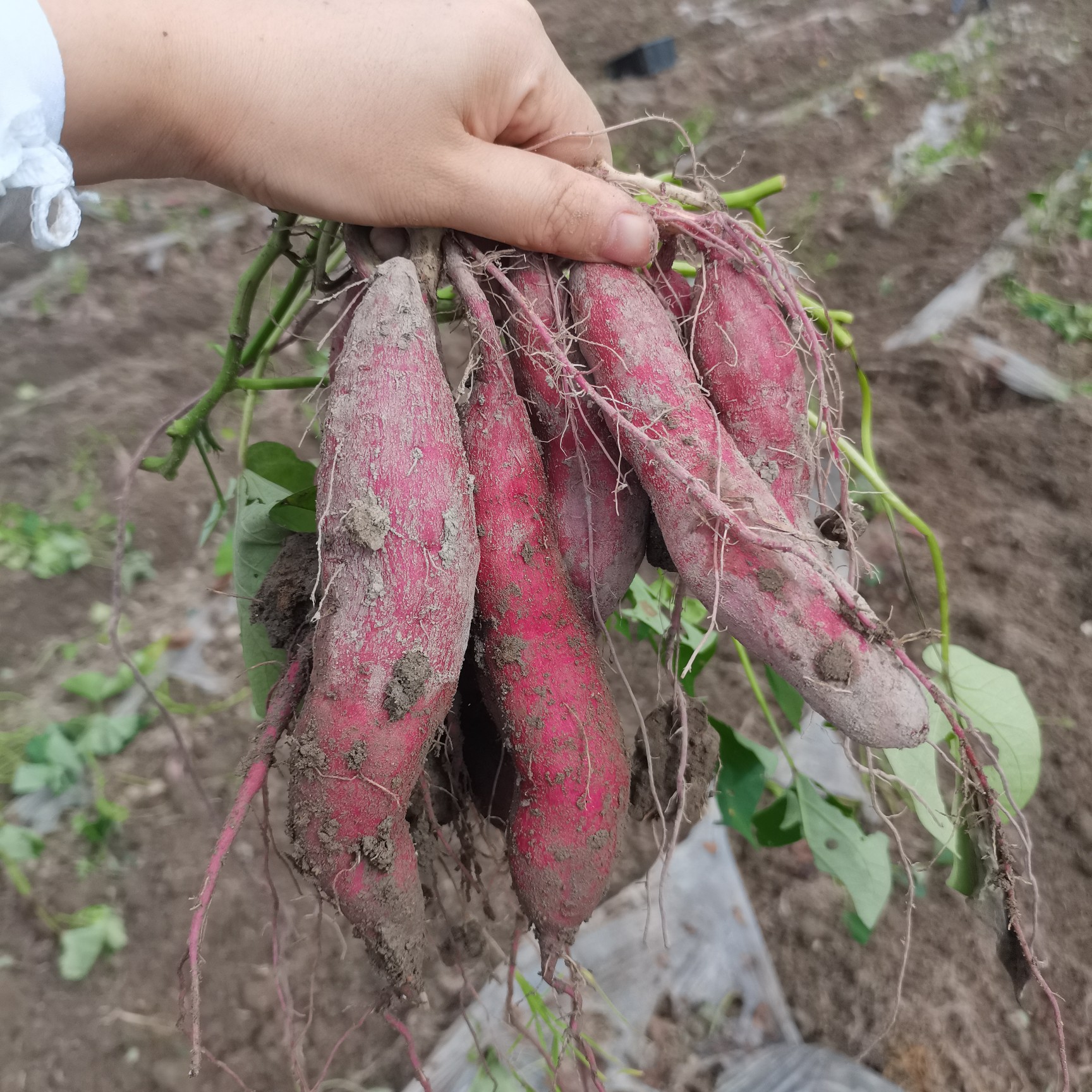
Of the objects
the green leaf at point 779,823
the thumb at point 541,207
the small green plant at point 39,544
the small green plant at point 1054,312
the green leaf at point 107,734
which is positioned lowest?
the green leaf at point 107,734

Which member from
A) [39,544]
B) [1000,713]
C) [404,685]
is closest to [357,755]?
[404,685]

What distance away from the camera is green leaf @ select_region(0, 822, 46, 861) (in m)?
1.35

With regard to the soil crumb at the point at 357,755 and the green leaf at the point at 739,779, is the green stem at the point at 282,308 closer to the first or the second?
the soil crumb at the point at 357,755

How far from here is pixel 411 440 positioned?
0.69 meters

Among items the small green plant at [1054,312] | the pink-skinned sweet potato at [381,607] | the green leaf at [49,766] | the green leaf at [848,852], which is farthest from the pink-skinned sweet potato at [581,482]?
the small green plant at [1054,312]

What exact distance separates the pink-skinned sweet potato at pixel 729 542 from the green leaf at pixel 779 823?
48 centimetres

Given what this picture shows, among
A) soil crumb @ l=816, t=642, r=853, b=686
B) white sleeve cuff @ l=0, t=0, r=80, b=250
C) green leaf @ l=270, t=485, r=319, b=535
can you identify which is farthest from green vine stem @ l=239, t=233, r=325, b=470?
soil crumb @ l=816, t=642, r=853, b=686

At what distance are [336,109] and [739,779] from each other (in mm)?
910

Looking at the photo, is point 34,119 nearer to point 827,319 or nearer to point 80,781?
point 827,319

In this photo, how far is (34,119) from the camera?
66cm

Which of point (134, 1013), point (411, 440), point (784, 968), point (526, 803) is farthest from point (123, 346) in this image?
point (784, 968)

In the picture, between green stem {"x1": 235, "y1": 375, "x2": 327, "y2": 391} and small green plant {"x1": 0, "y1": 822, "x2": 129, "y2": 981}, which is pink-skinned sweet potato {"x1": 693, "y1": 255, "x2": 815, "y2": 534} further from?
small green plant {"x1": 0, "y1": 822, "x2": 129, "y2": 981}

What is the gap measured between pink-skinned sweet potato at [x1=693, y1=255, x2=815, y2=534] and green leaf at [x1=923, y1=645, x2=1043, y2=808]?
33 cm

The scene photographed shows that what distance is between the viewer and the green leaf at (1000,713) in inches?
36.3
